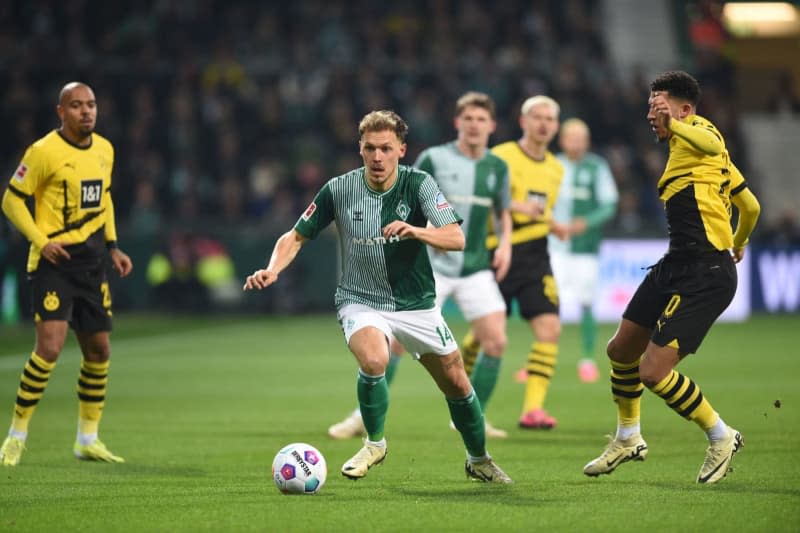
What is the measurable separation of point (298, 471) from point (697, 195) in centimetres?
267

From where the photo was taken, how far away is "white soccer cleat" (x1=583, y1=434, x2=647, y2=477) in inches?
296

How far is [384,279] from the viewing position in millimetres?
7336

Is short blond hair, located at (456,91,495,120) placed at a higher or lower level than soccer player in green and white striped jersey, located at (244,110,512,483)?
higher

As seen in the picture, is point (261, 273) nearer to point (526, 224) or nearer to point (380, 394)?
point (380, 394)

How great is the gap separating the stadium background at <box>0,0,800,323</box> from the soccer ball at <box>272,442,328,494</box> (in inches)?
586

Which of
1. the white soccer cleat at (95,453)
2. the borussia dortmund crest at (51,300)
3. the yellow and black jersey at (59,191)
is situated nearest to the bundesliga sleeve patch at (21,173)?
the yellow and black jersey at (59,191)

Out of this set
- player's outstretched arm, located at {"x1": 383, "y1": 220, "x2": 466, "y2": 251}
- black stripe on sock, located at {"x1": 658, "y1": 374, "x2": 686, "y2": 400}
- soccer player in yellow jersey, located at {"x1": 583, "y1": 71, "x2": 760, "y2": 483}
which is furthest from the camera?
black stripe on sock, located at {"x1": 658, "y1": 374, "x2": 686, "y2": 400}

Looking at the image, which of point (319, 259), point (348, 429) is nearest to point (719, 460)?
point (348, 429)

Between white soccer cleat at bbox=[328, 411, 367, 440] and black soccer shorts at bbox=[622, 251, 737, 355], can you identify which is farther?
white soccer cleat at bbox=[328, 411, 367, 440]

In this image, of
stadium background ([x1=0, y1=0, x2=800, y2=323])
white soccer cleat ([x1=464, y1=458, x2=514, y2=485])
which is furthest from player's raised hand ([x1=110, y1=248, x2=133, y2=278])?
stadium background ([x1=0, y1=0, x2=800, y2=323])

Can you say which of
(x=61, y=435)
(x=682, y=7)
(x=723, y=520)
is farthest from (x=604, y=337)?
(x=682, y=7)

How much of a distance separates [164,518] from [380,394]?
4.77 feet

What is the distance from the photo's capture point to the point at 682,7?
31.7m

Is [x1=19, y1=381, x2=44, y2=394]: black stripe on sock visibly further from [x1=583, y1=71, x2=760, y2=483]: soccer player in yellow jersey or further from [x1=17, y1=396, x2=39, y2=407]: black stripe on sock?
[x1=583, y1=71, x2=760, y2=483]: soccer player in yellow jersey
